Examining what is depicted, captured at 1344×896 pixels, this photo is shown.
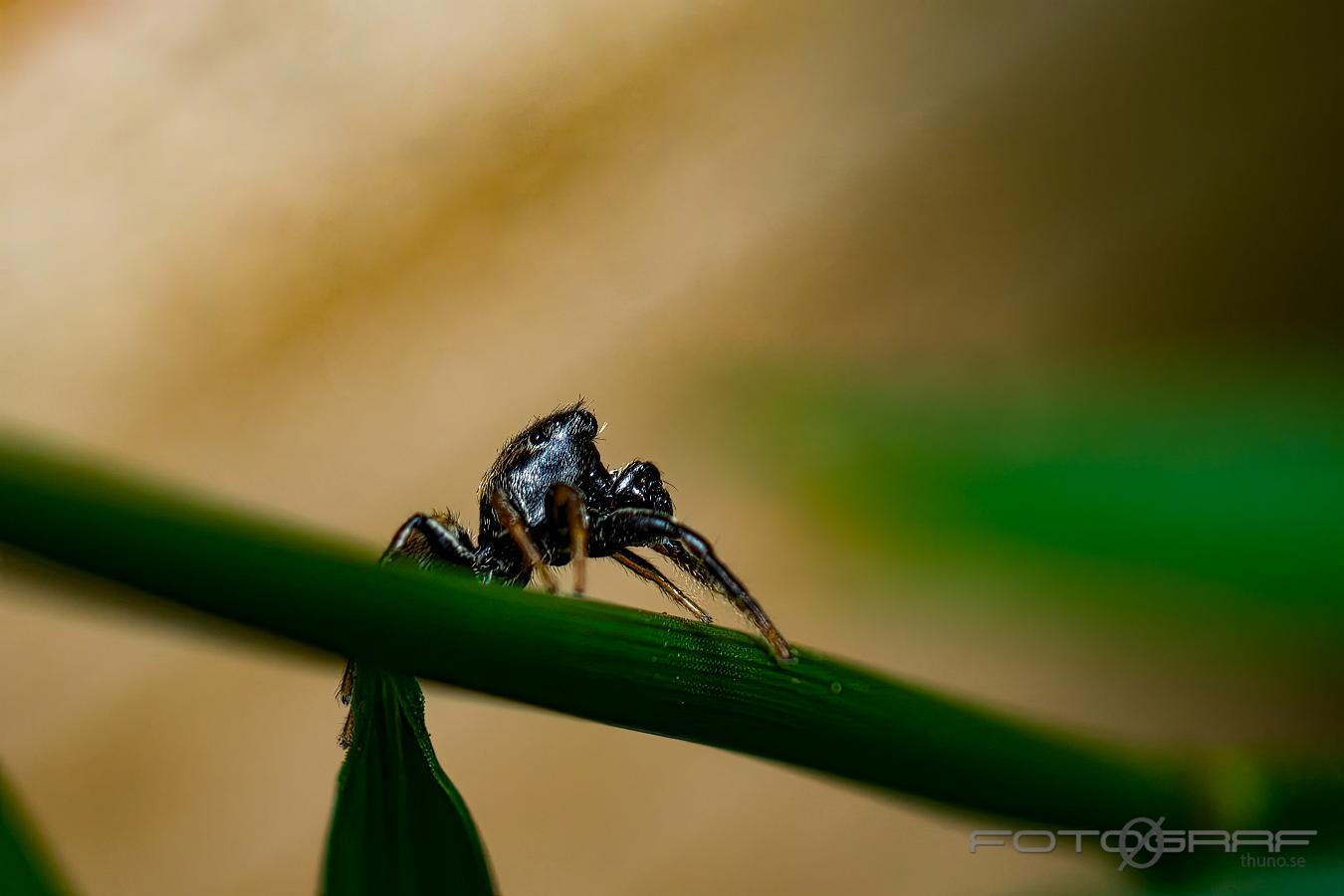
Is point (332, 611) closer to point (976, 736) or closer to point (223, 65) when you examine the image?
point (976, 736)

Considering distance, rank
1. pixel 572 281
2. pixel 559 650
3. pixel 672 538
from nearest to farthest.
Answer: pixel 559 650
pixel 672 538
pixel 572 281

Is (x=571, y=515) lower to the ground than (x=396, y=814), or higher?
higher

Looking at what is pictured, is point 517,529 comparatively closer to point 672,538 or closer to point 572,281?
point 672,538

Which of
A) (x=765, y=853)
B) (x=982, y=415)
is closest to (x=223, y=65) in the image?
(x=982, y=415)

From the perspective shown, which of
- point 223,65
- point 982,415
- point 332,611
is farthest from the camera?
point 223,65

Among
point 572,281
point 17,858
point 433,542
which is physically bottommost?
point 17,858

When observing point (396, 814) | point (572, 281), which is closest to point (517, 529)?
point (396, 814)
